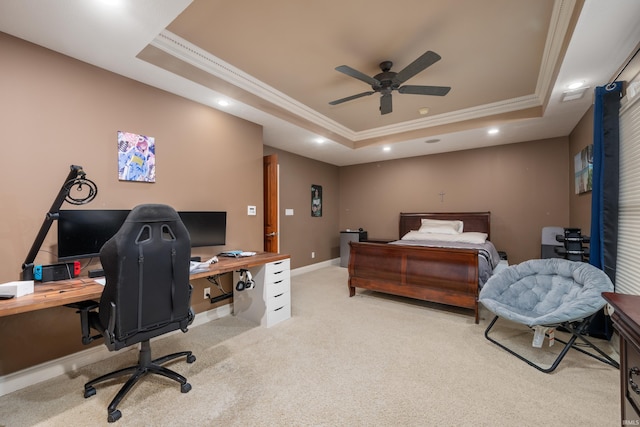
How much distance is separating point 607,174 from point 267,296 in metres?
3.40

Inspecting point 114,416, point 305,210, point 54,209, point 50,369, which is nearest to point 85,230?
point 54,209

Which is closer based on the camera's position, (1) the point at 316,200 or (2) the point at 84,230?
(2) the point at 84,230

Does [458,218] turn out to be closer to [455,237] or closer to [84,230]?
[455,237]

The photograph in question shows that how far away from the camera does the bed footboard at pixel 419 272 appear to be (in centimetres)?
317

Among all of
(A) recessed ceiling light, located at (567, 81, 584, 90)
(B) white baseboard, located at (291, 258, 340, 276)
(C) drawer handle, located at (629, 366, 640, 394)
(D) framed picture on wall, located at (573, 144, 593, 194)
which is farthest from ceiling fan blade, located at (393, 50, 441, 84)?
(B) white baseboard, located at (291, 258, 340, 276)

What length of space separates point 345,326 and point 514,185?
13.2 ft

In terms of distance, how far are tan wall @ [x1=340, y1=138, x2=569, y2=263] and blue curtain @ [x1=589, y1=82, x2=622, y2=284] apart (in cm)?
236

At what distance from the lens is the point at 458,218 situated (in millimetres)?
5254

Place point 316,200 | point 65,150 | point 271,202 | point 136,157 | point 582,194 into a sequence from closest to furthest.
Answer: point 65,150 → point 136,157 → point 582,194 → point 271,202 → point 316,200

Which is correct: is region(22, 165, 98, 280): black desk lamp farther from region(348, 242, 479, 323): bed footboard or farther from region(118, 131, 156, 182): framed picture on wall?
region(348, 242, 479, 323): bed footboard

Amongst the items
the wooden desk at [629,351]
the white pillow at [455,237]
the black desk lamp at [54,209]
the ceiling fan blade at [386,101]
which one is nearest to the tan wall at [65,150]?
the black desk lamp at [54,209]

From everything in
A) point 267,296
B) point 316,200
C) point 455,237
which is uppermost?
point 316,200

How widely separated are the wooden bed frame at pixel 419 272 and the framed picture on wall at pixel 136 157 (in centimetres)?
273

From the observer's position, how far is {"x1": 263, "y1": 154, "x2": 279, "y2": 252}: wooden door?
3.88 meters
